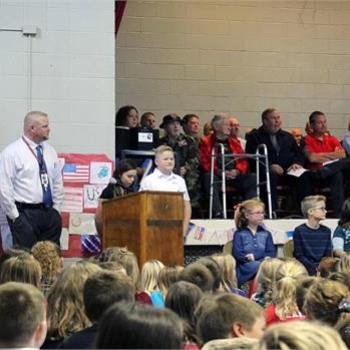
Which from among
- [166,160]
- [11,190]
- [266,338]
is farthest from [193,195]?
[266,338]

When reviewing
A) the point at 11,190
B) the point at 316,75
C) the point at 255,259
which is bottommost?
the point at 255,259

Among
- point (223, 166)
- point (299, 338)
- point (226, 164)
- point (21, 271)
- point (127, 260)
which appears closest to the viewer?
point (299, 338)

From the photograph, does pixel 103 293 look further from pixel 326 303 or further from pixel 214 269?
pixel 214 269

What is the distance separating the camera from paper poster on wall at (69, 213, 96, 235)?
9078mm

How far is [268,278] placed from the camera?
4.92 metres

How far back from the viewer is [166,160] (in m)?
8.04

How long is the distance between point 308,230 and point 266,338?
6.37 metres

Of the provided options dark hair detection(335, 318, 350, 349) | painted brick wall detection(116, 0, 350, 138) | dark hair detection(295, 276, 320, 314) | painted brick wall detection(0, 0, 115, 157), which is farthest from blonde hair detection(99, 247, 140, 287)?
painted brick wall detection(116, 0, 350, 138)

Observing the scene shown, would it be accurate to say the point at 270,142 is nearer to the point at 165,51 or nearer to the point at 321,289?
the point at 165,51

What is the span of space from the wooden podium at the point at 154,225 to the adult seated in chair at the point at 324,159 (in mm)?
3175

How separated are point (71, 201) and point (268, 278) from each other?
4.47 meters

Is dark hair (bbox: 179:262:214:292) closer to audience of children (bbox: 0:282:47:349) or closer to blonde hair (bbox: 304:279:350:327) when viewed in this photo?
blonde hair (bbox: 304:279:350:327)

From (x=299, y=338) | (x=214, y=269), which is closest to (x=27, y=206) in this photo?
(x=214, y=269)

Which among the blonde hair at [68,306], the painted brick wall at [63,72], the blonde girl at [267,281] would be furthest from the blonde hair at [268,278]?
the painted brick wall at [63,72]
